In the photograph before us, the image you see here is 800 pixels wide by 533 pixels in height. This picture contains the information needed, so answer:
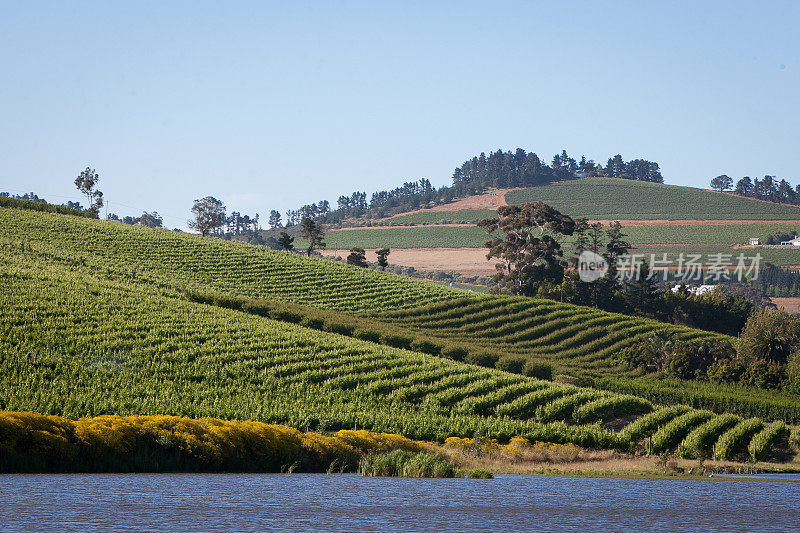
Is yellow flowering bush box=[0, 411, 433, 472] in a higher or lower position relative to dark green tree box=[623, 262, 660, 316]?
lower

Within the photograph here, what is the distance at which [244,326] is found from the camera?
195 feet

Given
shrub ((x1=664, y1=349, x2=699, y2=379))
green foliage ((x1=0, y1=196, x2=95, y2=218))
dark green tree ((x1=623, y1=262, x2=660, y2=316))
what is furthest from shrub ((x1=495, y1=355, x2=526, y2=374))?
green foliage ((x1=0, y1=196, x2=95, y2=218))

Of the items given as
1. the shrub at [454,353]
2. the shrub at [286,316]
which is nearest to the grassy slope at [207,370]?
the shrub at [286,316]

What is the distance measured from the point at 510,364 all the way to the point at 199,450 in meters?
44.8

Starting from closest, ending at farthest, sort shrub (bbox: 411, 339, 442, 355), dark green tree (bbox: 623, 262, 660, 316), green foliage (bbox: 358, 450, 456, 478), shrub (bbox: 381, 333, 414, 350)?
green foliage (bbox: 358, 450, 456, 478) < shrub (bbox: 411, 339, 442, 355) < shrub (bbox: 381, 333, 414, 350) < dark green tree (bbox: 623, 262, 660, 316)

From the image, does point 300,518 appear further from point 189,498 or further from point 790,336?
point 790,336

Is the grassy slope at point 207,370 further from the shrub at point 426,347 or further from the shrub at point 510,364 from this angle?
the shrub at point 510,364

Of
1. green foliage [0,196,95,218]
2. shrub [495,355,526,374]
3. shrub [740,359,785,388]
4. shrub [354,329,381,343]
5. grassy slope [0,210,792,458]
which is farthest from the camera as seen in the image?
green foliage [0,196,95,218]

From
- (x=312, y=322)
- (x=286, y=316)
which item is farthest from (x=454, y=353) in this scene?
(x=286, y=316)

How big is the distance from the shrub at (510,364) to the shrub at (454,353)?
3017mm

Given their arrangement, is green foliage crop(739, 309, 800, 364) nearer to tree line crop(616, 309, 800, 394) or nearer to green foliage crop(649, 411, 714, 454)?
tree line crop(616, 309, 800, 394)

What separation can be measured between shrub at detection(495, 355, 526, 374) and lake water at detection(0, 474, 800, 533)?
4436 cm

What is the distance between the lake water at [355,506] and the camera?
1199cm

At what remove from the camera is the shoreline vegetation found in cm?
1923
